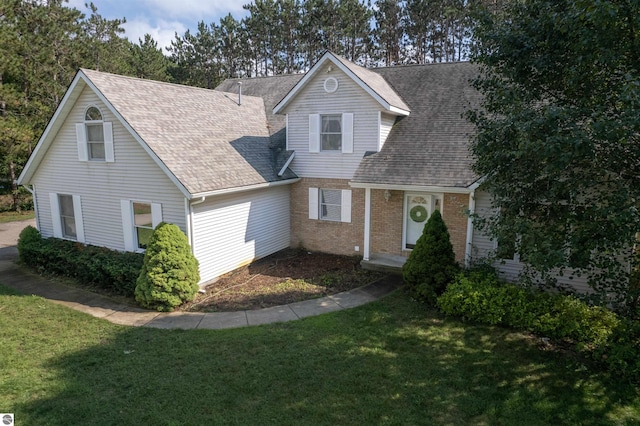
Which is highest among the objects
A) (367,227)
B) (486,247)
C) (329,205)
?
(329,205)

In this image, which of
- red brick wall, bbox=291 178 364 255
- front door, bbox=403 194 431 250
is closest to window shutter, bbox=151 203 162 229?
red brick wall, bbox=291 178 364 255

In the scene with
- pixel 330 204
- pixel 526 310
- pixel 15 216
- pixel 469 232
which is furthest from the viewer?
pixel 15 216

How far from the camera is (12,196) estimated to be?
2631 centimetres

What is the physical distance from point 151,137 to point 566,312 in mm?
11514

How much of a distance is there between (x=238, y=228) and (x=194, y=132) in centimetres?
360

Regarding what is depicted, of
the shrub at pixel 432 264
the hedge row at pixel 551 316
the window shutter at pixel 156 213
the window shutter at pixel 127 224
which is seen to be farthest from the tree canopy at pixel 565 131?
the window shutter at pixel 127 224

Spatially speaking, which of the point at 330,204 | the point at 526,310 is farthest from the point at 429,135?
the point at 526,310

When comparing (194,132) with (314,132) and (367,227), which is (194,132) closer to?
(314,132)

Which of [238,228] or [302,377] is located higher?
[238,228]

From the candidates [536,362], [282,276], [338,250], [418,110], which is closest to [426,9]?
[418,110]

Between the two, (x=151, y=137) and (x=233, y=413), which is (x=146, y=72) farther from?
(x=233, y=413)

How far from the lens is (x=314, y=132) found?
48.9 ft

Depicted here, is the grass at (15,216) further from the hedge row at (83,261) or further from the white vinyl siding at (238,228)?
the white vinyl siding at (238,228)

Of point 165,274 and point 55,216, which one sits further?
point 55,216
